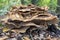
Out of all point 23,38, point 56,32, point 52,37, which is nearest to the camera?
point 23,38

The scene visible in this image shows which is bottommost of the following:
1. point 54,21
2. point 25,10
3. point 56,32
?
point 56,32

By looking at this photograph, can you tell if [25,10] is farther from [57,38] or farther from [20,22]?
[57,38]

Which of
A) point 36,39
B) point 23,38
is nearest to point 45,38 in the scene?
point 36,39

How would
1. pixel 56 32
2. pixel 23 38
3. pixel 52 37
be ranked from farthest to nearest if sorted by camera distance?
pixel 56 32
pixel 52 37
pixel 23 38

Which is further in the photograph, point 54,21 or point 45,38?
point 54,21

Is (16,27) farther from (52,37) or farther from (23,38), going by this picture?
(52,37)

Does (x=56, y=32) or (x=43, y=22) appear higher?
(x=43, y=22)
